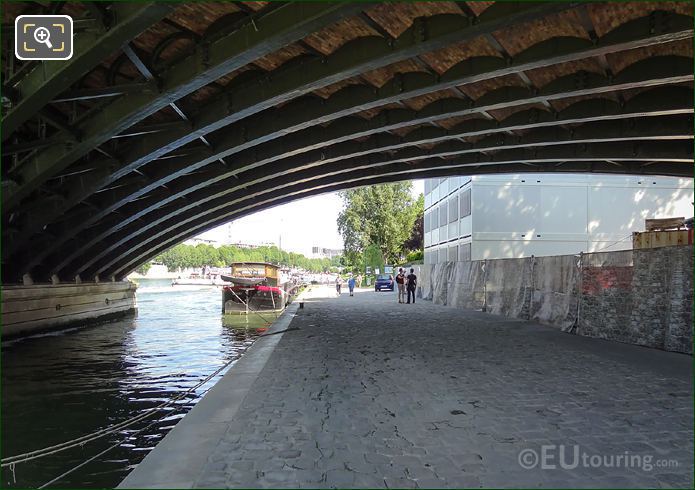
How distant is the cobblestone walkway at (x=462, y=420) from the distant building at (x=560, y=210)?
20.4m

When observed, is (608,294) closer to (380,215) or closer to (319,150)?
(319,150)

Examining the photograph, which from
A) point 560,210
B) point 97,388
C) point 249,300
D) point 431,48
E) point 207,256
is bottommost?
point 97,388

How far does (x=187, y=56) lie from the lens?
985cm

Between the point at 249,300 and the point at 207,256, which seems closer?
the point at 249,300

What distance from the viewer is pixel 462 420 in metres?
5.86

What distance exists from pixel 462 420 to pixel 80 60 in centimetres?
848

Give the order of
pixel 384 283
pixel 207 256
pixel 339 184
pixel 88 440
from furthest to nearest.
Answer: pixel 207 256 → pixel 384 283 → pixel 339 184 → pixel 88 440

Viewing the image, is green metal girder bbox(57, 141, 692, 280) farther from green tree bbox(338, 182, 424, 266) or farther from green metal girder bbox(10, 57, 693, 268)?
green tree bbox(338, 182, 424, 266)

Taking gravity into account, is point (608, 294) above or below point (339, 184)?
below

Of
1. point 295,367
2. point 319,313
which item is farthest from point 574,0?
point 319,313

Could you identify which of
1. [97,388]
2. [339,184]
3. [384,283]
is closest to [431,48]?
[97,388]

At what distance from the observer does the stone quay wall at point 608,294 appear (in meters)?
10.4

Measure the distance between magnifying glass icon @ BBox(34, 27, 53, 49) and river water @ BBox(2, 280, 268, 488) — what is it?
6615mm

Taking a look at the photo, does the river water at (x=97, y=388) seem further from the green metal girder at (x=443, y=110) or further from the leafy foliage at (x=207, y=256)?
the leafy foliage at (x=207, y=256)
